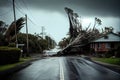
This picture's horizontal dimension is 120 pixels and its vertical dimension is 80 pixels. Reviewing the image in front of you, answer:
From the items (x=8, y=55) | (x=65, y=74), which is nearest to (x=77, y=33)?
(x=8, y=55)

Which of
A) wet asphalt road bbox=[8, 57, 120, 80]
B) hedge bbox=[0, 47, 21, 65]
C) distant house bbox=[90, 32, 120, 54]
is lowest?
wet asphalt road bbox=[8, 57, 120, 80]

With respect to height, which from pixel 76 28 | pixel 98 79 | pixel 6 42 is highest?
pixel 76 28

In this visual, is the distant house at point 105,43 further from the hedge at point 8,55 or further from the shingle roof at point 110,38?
the hedge at point 8,55

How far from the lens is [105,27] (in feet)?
351

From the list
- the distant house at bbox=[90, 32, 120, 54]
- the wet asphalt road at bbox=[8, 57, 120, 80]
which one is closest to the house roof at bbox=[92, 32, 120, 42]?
the distant house at bbox=[90, 32, 120, 54]

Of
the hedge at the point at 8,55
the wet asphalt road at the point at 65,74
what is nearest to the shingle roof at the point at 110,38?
the hedge at the point at 8,55

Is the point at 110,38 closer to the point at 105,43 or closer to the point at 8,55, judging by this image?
the point at 105,43

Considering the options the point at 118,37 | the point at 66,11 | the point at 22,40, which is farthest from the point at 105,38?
the point at 22,40

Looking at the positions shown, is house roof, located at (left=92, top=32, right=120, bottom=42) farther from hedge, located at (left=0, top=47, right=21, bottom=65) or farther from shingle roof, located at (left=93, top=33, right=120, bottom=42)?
hedge, located at (left=0, top=47, right=21, bottom=65)

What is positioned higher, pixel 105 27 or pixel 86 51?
pixel 105 27

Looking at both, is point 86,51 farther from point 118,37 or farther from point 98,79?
point 98,79

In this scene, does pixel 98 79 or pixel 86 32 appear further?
pixel 86 32

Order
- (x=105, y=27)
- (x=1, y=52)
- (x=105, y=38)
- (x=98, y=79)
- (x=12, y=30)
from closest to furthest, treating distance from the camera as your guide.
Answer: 1. (x=98, y=79)
2. (x=1, y=52)
3. (x=12, y=30)
4. (x=105, y=38)
5. (x=105, y=27)

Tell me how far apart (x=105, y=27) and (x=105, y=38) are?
102 ft
